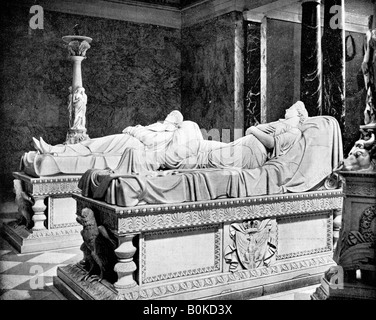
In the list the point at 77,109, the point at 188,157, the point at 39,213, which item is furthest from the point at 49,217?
the point at 77,109

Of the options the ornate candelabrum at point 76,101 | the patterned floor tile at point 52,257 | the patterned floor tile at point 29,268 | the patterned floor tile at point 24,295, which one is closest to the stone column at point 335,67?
the ornate candelabrum at point 76,101

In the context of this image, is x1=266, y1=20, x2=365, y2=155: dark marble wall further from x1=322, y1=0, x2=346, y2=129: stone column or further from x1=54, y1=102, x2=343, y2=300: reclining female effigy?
x1=54, y1=102, x2=343, y2=300: reclining female effigy

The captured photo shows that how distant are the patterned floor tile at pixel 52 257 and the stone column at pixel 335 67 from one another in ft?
14.7

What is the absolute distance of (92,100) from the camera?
10.1 m

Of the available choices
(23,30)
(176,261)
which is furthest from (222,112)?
(176,261)

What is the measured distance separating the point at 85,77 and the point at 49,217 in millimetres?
4988

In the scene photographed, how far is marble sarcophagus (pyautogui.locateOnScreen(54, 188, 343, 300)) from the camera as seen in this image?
3502 mm

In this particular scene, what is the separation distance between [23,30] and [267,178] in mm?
6911

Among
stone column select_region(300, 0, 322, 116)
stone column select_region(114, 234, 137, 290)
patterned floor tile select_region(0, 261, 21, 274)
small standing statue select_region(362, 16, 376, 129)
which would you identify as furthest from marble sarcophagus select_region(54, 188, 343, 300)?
stone column select_region(300, 0, 322, 116)

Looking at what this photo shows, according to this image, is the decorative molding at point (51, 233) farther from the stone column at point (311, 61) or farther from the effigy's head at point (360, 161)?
the stone column at point (311, 61)

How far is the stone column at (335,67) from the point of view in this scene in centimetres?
678

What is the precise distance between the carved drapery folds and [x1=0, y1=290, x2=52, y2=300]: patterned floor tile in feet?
5.67

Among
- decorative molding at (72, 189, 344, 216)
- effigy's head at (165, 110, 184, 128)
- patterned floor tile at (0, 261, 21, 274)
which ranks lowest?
patterned floor tile at (0, 261, 21, 274)
